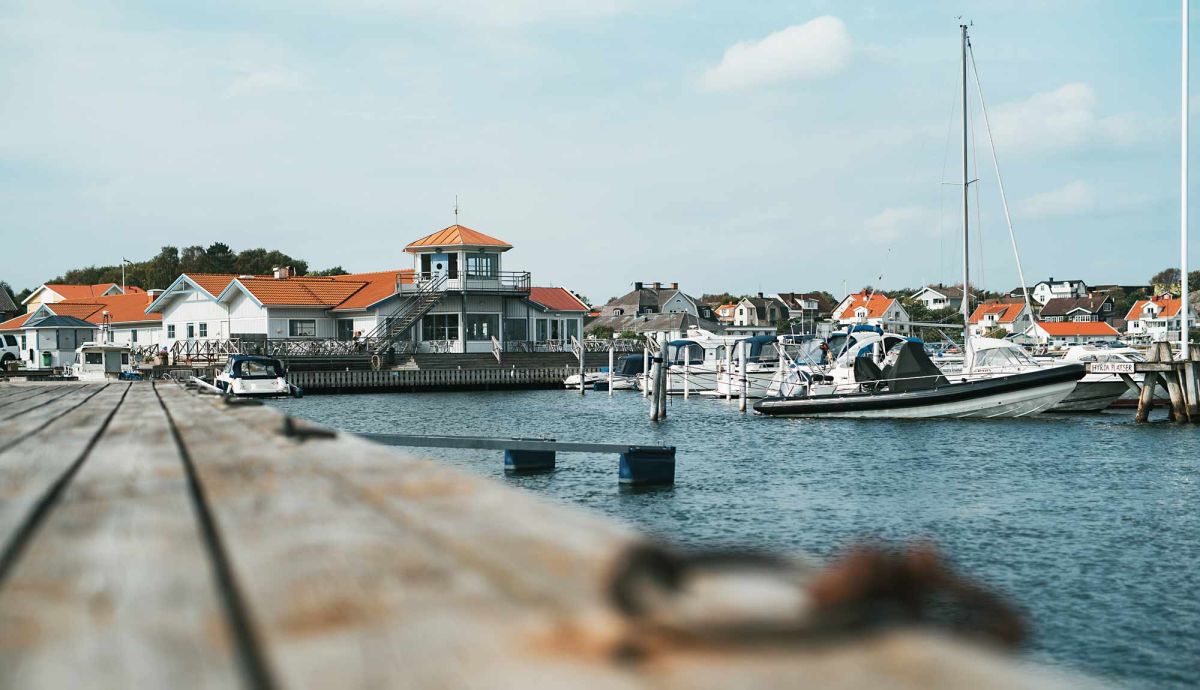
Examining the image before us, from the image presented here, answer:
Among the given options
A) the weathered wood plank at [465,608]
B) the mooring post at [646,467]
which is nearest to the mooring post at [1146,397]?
the mooring post at [646,467]

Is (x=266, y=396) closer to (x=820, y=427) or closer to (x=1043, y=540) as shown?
(x=820, y=427)

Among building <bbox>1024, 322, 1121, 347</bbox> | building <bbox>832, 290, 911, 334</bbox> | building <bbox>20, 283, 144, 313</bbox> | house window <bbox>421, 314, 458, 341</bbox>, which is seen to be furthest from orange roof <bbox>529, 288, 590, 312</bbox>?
building <bbox>1024, 322, 1121, 347</bbox>

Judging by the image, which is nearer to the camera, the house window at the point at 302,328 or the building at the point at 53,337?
the house window at the point at 302,328

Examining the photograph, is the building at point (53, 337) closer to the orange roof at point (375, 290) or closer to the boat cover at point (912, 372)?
the orange roof at point (375, 290)

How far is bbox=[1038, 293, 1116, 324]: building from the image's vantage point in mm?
164000

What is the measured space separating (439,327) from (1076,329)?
3980 inches

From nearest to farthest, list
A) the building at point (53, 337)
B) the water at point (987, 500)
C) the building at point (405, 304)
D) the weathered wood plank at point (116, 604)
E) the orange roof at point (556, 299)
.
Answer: the weathered wood plank at point (116, 604) < the water at point (987, 500) < the building at point (405, 304) < the building at point (53, 337) < the orange roof at point (556, 299)

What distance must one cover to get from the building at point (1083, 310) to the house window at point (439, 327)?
12440 cm

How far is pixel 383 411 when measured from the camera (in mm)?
40938

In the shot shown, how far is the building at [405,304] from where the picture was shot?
2437 inches

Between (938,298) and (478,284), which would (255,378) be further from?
(938,298)

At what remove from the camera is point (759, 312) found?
15038 cm

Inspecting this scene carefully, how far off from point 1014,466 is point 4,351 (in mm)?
51805

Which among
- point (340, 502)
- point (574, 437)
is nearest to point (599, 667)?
point (340, 502)
